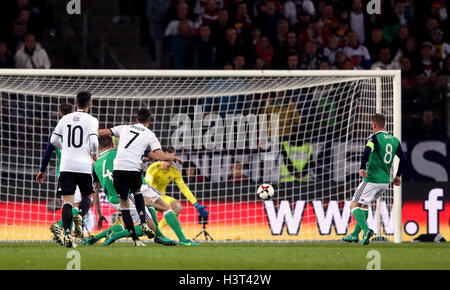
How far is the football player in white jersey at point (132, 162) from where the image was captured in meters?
11.5

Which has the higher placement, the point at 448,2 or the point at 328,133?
the point at 448,2

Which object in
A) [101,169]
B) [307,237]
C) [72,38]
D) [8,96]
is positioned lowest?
[307,237]

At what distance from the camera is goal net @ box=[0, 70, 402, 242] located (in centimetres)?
1440

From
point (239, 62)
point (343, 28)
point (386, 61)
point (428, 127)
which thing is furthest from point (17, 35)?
point (428, 127)

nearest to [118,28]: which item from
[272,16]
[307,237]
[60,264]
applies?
[272,16]

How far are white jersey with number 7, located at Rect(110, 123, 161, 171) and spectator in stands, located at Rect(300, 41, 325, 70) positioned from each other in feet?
18.9

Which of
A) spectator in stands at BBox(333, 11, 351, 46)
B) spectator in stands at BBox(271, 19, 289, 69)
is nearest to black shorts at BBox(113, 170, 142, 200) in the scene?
spectator in stands at BBox(271, 19, 289, 69)

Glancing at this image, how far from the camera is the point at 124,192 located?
37.7 ft

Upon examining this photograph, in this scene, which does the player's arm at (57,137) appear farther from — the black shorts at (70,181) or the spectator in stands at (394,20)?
the spectator in stands at (394,20)

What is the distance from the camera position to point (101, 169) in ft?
40.0

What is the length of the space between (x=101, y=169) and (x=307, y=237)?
3.61m

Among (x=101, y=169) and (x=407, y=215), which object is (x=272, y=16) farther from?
(x=101, y=169)

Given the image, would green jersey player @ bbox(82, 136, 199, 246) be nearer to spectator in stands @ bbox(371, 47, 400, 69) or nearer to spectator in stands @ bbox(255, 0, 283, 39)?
spectator in stands @ bbox(255, 0, 283, 39)

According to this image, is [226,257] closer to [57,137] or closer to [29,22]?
[57,137]
